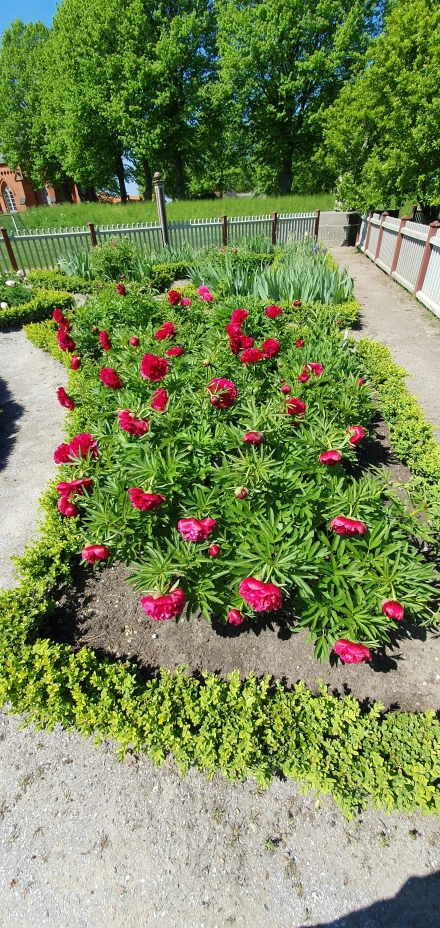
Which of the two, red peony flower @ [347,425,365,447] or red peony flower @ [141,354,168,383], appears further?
red peony flower @ [141,354,168,383]

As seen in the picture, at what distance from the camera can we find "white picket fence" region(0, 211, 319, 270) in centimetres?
1147

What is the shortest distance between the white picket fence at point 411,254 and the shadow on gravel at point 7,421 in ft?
23.5

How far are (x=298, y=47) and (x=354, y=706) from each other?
32478 millimetres

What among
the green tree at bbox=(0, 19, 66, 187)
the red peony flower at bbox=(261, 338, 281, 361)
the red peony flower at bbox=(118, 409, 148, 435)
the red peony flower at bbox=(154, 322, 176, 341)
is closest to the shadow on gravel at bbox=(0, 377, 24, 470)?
the red peony flower at bbox=(154, 322, 176, 341)

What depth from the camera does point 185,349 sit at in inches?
163

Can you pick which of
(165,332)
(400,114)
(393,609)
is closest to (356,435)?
(393,609)

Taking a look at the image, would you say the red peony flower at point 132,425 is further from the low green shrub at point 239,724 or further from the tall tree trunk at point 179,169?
the tall tree trunk at point 179,169

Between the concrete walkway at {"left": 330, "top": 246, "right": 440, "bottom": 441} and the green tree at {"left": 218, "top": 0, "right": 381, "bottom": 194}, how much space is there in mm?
18660

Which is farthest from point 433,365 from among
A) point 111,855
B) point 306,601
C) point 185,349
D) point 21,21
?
point 21,21

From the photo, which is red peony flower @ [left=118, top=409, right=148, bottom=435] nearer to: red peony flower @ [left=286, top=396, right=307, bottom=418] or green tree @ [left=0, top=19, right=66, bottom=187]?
red peony flower @ [left=286, top=396, right=307, bottom=418]

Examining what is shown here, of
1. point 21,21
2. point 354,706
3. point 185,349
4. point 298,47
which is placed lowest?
point 354,706

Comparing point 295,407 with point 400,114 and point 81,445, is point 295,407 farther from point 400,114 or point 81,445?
point 400,114

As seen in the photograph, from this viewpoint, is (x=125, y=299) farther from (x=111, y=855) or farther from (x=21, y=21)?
(x=21, y=21)

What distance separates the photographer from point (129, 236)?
1209cm
